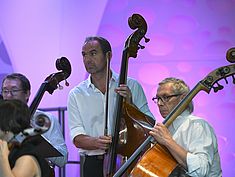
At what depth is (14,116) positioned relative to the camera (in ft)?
7.62

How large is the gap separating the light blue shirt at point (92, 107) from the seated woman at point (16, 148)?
0.99 metres

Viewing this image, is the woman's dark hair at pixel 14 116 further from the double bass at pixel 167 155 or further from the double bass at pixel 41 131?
the double bass at pixel 167 155

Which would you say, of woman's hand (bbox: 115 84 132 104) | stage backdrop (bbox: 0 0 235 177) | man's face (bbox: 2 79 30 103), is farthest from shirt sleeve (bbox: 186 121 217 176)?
stage backdrop (bbox: 0 0 235 177)

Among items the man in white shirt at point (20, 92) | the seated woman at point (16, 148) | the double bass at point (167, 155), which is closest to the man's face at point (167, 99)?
the double bass at point (167, 155)

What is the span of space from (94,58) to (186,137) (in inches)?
34.7

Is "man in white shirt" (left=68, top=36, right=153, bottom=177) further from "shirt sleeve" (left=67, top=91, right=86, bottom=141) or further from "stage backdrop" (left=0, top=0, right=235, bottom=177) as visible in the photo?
"stage backdrop" (left=0, top=0, right=235, bottom=177)

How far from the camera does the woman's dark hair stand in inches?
90.6

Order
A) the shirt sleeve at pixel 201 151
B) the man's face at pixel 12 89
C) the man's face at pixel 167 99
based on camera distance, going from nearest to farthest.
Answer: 1. the shirt sleeve at pixel 201 151
2. the man's face at pixel 167 99
3. the man's face at pixel 12 89

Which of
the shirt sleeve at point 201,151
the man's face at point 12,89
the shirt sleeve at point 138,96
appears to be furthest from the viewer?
the shirt sleeve at point 138,96

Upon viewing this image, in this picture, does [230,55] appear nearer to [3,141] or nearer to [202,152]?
[202,152]

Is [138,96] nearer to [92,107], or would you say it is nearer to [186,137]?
[92,107]

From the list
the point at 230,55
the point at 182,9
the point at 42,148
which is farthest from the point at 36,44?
the point at 230,55

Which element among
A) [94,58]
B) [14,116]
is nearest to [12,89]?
[94,58]

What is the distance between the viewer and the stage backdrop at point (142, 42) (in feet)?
13.6
